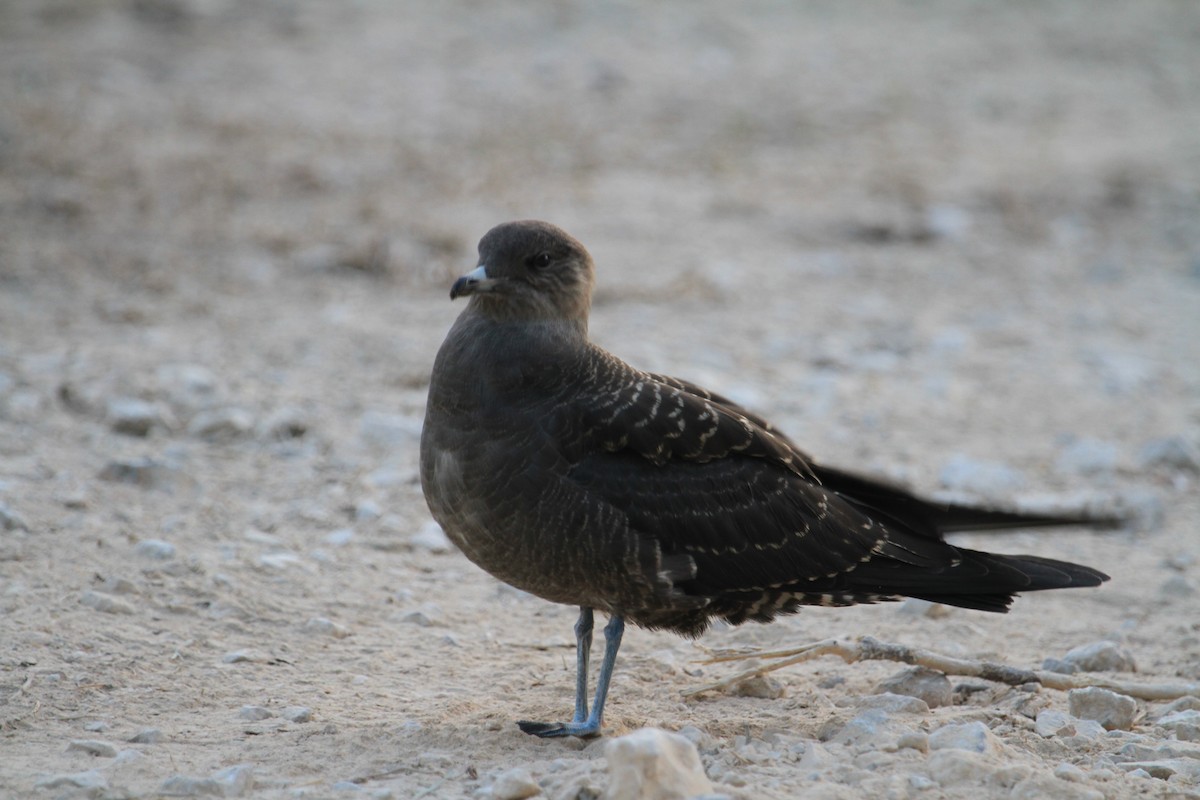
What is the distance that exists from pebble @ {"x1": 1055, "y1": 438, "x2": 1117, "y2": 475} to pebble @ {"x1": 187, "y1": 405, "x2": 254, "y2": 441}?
4.13 metres

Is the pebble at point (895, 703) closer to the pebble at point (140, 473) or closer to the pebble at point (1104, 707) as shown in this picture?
the pebble at point (1104, 707)

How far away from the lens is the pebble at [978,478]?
6.90 m

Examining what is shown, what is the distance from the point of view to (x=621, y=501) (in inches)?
178

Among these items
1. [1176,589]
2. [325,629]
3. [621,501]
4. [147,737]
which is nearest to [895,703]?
[621,501]

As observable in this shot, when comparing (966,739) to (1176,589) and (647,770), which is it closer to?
(647,770)

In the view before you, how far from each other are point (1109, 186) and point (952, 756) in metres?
8.52

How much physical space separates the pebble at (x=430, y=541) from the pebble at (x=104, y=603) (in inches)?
54.4

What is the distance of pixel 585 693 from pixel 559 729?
0.56 feet

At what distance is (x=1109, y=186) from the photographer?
37.7 feet

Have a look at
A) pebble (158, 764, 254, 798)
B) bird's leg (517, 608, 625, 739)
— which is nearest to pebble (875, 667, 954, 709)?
bird's leg (517, 608, 625, 739)

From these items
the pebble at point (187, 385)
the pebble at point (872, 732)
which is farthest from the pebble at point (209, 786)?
the pebble at point (187, 385)

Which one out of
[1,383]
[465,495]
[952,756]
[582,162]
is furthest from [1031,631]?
[582,162]

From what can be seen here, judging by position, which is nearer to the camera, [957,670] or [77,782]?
[77,782]

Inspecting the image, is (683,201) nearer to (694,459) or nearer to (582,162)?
(582,162)
